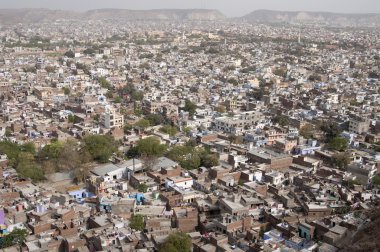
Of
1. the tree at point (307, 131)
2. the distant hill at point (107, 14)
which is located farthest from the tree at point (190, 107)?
the distant hill at point (107, 14)

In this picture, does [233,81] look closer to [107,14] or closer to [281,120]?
[281,120]

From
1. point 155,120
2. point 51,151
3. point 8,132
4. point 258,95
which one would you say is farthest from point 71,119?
point 258,95

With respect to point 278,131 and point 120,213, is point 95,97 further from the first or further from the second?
point 120,213

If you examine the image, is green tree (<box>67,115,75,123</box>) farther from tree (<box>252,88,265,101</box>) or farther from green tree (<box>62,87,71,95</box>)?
tree (<box>252,88,265,101</box>)

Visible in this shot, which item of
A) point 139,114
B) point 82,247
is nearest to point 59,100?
point 139,114

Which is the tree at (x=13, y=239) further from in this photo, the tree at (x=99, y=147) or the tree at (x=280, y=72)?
the tree at (x=280, y=72)

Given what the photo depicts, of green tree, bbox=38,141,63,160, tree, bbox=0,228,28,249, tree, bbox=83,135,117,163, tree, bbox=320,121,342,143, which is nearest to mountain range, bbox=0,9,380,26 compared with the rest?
tree, bbox=83,135,117,163
